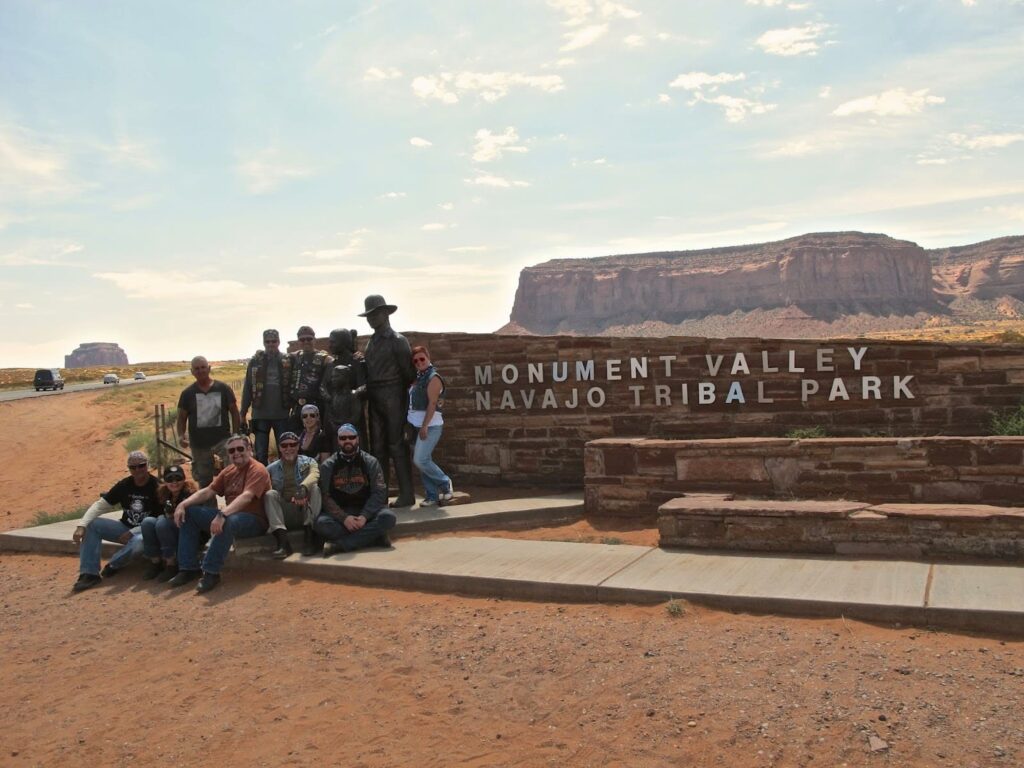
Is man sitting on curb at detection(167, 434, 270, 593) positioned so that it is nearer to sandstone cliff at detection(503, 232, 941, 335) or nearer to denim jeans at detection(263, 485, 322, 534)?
denim jeans at detection(263, 485, 322, 534)

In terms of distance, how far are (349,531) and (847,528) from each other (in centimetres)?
389

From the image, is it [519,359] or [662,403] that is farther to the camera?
[519,359]

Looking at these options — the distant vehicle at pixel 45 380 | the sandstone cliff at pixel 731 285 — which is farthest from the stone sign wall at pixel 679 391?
the sandstone cliff at pixel 731 285

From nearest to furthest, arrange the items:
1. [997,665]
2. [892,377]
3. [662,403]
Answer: [997,665], [892,377], [662,403]

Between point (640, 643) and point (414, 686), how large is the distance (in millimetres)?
1285

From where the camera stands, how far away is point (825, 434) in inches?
334

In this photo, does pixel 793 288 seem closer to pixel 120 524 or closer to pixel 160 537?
pixel 120 524

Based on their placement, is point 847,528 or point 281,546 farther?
point 281,546

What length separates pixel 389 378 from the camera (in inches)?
352

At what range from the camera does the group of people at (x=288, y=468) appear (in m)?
7.19

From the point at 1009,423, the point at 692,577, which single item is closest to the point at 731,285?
the point at 1009,423

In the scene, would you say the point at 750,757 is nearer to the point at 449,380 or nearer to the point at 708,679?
the point at 708,679

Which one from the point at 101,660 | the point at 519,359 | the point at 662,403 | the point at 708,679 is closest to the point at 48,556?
the point at 101,660

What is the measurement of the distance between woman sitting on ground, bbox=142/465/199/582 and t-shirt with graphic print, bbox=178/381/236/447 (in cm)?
141
